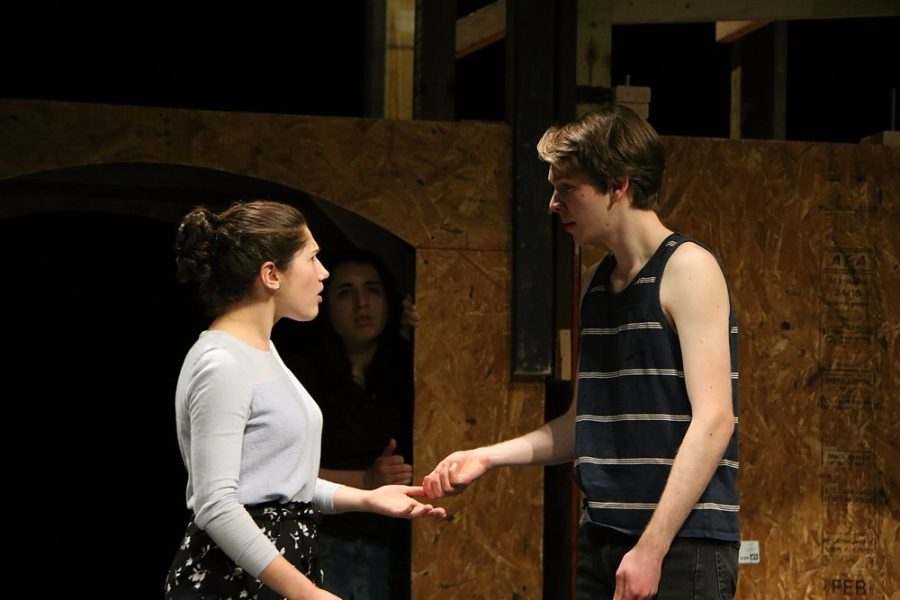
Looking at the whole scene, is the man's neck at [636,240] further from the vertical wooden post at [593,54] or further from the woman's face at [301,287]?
the vertical wooden post at [593,54]

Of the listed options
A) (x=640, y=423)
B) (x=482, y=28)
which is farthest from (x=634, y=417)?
(x=482, y=28)

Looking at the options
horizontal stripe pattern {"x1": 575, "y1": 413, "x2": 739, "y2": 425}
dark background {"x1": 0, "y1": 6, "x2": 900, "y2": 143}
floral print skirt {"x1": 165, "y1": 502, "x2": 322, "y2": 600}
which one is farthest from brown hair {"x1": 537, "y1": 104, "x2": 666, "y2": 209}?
dark background {"x1": 0, "y1": 6, "x2": 900, "y2": 143}

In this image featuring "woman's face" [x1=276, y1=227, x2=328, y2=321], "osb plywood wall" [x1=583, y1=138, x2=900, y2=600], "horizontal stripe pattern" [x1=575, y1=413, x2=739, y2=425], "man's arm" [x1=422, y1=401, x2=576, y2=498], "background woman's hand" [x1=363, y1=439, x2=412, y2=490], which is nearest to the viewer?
"horizontal stripe pattern" [x1=575, y1=413, x2=739, y2=425]

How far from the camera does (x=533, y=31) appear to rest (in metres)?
4.03

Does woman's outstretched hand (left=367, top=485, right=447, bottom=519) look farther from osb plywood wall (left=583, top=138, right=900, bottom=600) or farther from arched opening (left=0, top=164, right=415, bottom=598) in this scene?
arched opening (left=0, top=164, right=415, bottom=598)

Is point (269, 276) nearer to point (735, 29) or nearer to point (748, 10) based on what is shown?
point (748, 10)

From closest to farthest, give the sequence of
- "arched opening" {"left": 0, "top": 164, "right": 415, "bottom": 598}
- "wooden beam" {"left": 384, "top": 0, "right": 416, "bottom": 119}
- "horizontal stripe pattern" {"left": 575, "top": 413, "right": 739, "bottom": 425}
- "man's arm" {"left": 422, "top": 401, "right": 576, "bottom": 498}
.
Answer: "horizontal stripe pattern" {"left": 575, "top": 413, "right": 739, "bottom": 425}, "man's arm" {"left": 422, "top": 401, "right": 576, "bottom": 498}, "wooden beam" {"left": 384, "top": 0, "right": 416, "bottom": 119}, "arched opening" {"left": 0, "top": 164, "right": 415, "bottom": 598}

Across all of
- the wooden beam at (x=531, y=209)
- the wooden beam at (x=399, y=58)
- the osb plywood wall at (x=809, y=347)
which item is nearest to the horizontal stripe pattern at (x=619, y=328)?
the wooden beam at (x=531, y=209)

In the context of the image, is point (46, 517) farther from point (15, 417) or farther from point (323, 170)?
point (323, 170)

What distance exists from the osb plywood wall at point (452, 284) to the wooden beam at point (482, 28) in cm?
105

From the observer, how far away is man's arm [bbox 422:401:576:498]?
8.73ft

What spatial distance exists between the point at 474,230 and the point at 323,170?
0.53m

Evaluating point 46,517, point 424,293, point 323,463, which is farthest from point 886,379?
point 46,517

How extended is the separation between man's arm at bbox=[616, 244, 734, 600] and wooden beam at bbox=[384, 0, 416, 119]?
251 centimetres
